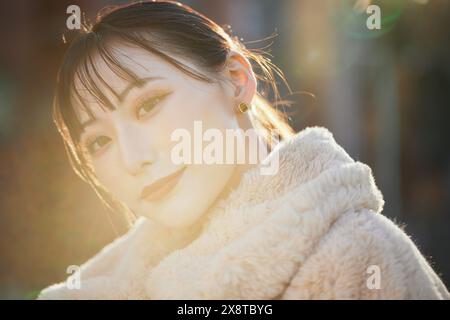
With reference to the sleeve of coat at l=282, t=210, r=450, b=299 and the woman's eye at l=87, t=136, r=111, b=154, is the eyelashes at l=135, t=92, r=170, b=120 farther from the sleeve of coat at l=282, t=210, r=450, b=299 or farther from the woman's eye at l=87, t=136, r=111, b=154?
the sleeve of coat at l=282, t=210, r=450, b=299

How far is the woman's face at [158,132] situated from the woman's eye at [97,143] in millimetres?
26

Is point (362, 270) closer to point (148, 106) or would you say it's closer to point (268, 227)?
point (268, 227)

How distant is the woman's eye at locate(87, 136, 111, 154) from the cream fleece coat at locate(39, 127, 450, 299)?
291 mm

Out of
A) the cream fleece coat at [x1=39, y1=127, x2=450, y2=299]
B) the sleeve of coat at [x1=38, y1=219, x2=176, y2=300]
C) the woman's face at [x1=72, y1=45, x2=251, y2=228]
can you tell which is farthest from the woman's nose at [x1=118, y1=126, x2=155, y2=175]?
the sleeve of coat at [x1=38, y1=219, x2=176, y2=300]

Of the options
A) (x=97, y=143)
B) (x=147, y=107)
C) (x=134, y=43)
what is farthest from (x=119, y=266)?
(x=134, y=43)

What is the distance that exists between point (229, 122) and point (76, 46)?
398 mm

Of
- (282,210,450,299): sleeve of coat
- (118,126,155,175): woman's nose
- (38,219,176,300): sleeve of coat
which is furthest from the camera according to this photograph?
(38,219,176,300): sleeve of coat

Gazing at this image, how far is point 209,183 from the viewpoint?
43.0 inches

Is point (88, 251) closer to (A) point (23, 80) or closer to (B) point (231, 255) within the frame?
(A) point (23, 80)

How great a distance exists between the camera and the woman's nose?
3.52ft

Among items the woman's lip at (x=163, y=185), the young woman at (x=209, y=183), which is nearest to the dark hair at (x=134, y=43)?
the young woman at (x=209, y=183)

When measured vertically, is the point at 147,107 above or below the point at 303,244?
above

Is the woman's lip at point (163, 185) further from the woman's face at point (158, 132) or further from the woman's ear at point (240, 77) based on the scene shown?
the woman's ear at point (240, 77)

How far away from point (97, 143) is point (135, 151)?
5.7 inches
